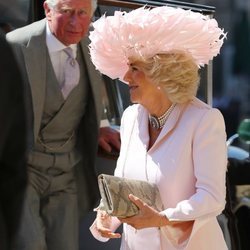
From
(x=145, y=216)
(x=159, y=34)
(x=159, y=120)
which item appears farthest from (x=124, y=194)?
(x=159, y=34)

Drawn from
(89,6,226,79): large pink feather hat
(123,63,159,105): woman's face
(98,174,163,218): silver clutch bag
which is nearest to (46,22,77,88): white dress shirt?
(89,6,226,79): large pink feather hat

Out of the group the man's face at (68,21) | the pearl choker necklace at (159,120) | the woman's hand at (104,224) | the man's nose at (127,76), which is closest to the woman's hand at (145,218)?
the woman's hand at (104,224)

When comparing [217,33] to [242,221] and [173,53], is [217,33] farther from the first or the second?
[242,221]

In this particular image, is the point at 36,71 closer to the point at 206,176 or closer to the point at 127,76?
the point at 127,76

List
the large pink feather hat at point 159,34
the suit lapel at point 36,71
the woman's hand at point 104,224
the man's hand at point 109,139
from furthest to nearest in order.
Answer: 1. the man's hand at point 109,139
2. the suit lapel at point 36,71
3. the woman's hand at point 104,224
4. the large pink feather hat at point 159,34

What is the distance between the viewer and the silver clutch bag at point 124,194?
2646 mm

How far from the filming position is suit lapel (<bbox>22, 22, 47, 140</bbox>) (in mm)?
3373

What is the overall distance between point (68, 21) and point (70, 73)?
0.80ft

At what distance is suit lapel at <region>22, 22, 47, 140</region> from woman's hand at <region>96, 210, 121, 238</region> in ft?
2.15

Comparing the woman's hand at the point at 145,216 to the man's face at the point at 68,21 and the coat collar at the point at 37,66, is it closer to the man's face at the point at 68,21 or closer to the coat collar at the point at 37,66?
the coat collar at the point at 37,66

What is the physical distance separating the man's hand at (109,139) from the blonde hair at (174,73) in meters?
1.02

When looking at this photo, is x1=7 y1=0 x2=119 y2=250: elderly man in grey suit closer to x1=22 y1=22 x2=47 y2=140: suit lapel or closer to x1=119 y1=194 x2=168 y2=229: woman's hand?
x1=22 y1=22 x2=47 y2=140: suit lapel

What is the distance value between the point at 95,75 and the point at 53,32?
0.95ft

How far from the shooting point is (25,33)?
11.5 feet
